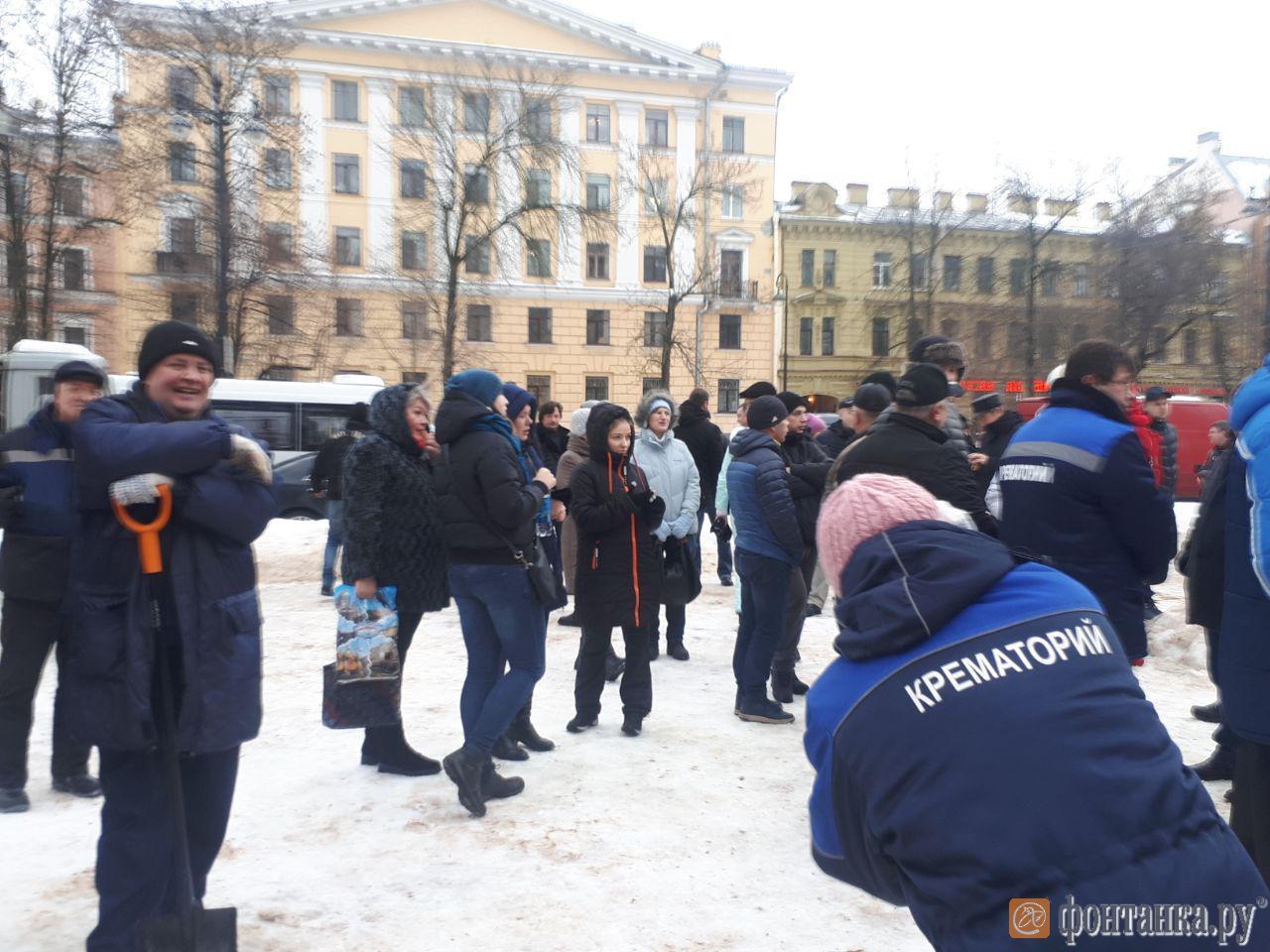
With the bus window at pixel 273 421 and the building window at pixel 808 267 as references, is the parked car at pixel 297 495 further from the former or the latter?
the building window at pixel 808 267

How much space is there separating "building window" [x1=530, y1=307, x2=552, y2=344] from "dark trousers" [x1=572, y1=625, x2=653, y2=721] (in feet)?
129

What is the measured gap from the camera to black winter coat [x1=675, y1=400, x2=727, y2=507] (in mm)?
10266

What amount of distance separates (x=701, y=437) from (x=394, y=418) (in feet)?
19.8

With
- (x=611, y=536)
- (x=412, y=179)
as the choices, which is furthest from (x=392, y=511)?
(x=412, y=179)

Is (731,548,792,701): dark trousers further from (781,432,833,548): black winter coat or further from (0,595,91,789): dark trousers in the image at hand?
(0,595,91,789): dark trousers

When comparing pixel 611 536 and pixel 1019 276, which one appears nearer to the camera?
pixel 611 536

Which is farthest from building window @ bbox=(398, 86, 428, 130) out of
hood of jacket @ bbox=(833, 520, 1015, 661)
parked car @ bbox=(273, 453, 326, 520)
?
hood of jacket @ bbox=(833, 520, 1015, 661)

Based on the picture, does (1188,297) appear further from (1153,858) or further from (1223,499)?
(1153,858)

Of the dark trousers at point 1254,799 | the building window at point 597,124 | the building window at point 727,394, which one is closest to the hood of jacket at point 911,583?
the dark trousers at point 1254,799

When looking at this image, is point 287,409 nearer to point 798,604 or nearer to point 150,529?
point 798,604

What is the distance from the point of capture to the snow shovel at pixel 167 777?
2.81 m

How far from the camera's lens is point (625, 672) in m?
5.58

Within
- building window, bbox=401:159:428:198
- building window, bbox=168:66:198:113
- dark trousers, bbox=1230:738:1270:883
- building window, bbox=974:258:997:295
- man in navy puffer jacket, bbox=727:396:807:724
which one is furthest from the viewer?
building window, bbox=974:258:997:295

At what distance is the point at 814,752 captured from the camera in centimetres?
184
